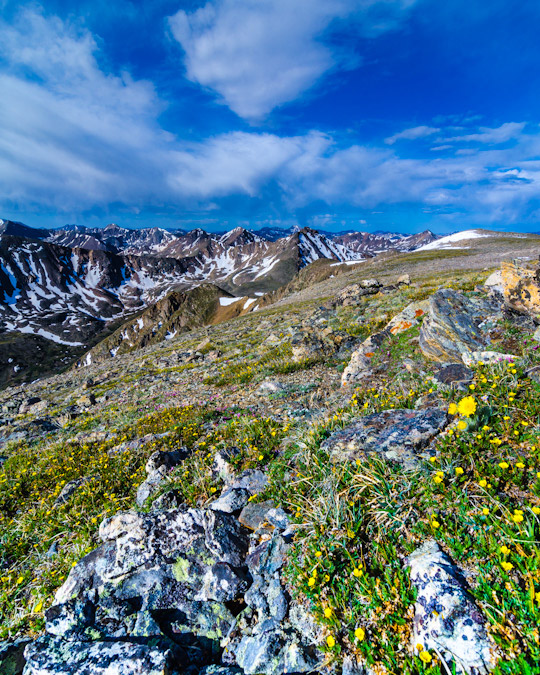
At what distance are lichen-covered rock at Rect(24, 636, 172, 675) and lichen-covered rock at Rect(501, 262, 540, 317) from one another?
1212cm

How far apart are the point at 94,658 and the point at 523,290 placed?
14249mm

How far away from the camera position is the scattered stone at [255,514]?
475cm

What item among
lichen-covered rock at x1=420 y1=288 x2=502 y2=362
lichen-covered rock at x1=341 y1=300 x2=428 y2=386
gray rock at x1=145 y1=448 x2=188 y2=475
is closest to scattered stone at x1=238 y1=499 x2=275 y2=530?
gray rock at x1=145 y1=448 x2=188 y2=475

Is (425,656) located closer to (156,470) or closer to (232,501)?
(232,501)

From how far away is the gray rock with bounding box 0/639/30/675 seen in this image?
3.48m

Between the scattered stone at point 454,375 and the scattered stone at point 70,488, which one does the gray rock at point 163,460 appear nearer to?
the scattered stone at point 70,488

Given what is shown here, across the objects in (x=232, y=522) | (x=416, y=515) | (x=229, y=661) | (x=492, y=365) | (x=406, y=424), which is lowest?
(x=229, y=661)

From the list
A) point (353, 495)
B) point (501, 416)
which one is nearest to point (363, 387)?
point (501, 416)

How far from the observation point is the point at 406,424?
541 cm

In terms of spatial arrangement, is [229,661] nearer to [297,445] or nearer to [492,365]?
[297,445]

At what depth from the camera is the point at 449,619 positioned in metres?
2.71

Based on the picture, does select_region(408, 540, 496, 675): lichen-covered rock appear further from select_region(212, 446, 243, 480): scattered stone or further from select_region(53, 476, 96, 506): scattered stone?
select_region(53, 476, 96, 506): scattered stone

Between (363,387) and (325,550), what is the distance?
18.0ft

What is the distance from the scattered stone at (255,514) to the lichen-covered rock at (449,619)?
2284 millimetres
